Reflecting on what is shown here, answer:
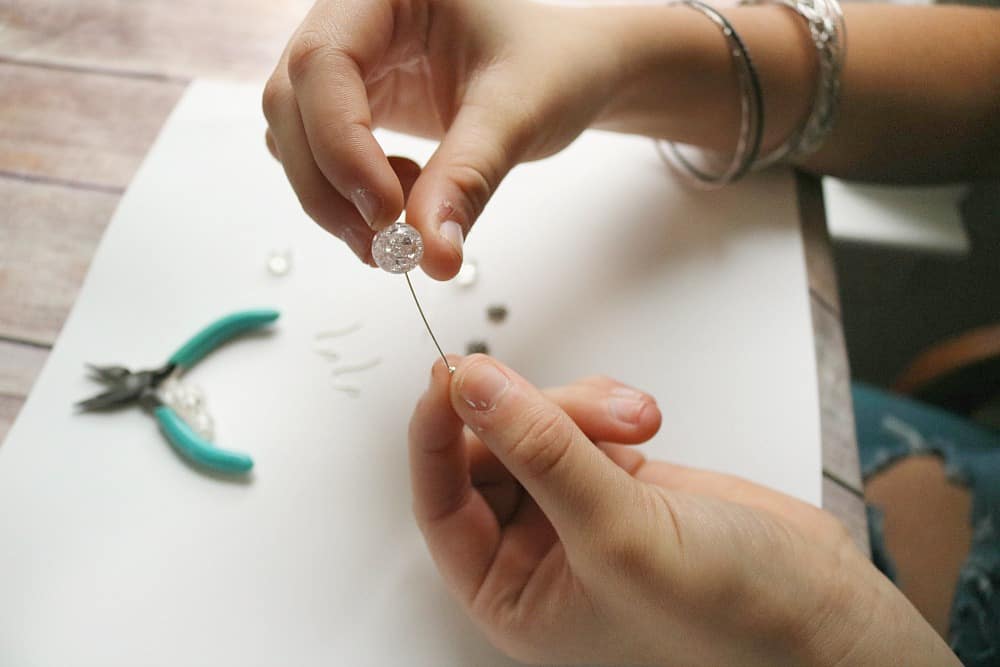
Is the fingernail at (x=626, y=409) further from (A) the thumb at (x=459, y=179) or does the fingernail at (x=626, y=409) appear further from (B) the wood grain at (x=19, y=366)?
(B) the wood grain at (x=19, y=366)

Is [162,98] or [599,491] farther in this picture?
[162,98]

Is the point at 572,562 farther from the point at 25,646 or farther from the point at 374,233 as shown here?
the point at 25,646

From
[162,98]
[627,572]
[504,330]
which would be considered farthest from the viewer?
Result: [162,98]

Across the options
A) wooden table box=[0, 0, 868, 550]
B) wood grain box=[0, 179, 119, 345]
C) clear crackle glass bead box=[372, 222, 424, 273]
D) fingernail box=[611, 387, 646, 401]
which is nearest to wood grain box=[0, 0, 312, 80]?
wooden table box=[0, 0, 868, 550]

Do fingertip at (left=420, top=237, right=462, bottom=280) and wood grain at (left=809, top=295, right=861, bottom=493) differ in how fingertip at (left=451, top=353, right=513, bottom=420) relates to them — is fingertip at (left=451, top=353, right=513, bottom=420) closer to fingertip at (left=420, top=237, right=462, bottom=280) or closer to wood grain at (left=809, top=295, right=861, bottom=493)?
fingertip at (left=420, top=237, right=462, bottom=280)

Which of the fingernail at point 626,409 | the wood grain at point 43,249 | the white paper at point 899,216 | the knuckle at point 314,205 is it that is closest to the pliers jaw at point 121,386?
the wood grain at point 43,249

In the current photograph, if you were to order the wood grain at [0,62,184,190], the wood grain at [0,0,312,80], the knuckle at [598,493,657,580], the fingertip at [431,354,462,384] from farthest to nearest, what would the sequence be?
the wood grain at [0,0,312,80]
the wood grain at [0,62,184,190]
the fingertip at [431,354,462,384]
the knuckle at [598,493,657,580]

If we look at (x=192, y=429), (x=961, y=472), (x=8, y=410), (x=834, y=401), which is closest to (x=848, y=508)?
(x=834, y=401)

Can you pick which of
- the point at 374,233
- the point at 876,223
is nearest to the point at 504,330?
the point at 374,233
